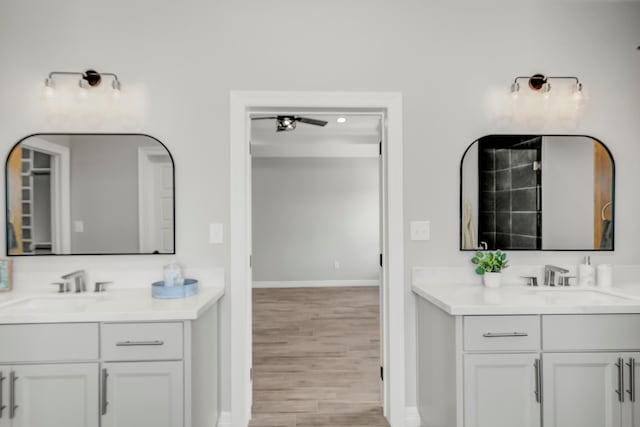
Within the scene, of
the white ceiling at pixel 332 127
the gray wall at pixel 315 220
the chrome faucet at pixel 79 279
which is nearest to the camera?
the chrome faucet at pixel 79 279

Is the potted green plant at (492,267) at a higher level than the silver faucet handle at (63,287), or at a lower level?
higher

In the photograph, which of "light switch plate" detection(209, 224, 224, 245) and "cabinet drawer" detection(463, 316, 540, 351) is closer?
"cabinet drawer" detection(463, 316, 540, 351)

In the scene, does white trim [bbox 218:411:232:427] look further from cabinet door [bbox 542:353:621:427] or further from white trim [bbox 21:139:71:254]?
cabinet door [bbox 542:353:621:427]

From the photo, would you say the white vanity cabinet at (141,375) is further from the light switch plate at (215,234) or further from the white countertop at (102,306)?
the light switch plate at (215,234)

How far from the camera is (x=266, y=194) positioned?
6.97 m

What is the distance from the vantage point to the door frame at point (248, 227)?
7.72 ft

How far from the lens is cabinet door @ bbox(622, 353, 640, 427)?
1.84m

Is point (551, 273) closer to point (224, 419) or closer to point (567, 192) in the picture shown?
point (567, 192)

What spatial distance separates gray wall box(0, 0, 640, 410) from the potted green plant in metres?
0.12

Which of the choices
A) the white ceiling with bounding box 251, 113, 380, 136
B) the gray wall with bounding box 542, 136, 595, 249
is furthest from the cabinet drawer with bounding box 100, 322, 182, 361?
the white ceiling with bounding box 251, 113, 380, 136

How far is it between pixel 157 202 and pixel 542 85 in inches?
91.3

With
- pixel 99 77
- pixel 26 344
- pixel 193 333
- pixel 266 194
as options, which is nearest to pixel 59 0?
pixel 99 77

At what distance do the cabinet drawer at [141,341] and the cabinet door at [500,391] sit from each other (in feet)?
4.20

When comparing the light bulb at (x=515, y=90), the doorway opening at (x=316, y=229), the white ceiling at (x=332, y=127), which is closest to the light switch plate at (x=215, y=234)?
the light bulb at (x=515, y=90)
